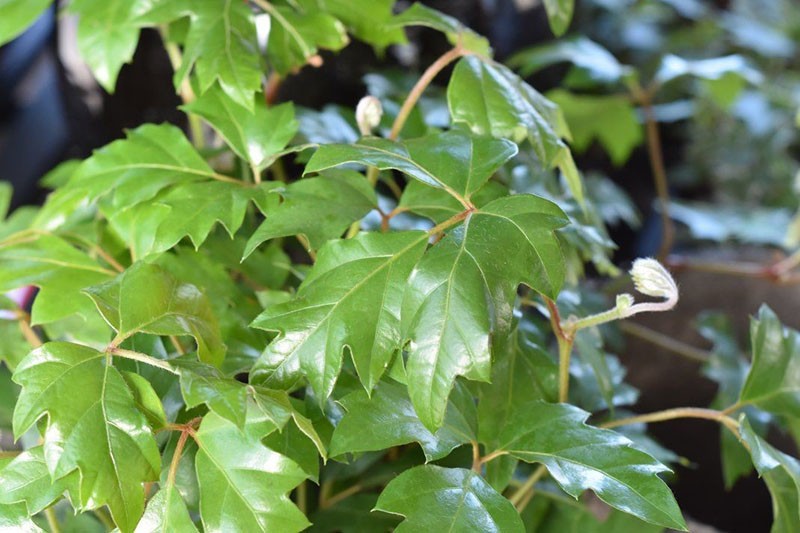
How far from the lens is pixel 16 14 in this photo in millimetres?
923

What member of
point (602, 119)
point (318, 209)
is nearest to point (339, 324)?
point (318, 209)

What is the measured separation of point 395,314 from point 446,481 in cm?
13

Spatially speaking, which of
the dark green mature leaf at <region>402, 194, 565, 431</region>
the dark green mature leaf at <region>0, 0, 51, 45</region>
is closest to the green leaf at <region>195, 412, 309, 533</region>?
the dark green mature leaf at <region>402, 194, 565, 431</region>

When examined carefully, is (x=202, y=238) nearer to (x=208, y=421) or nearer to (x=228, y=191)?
(x=228, y=191)

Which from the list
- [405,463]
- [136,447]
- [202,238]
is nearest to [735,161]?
[405,463]

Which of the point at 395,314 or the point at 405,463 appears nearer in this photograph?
the point at 395,314

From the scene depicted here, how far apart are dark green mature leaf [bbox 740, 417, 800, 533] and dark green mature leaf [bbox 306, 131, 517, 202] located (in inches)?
11.9

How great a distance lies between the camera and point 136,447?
0.55m

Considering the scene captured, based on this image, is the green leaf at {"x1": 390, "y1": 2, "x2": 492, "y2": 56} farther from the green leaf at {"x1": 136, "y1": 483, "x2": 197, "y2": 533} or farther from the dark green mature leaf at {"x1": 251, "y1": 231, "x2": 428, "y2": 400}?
the green leaf at {"x1": 136, "y1": 483, "x2": 197, "y2": 533}

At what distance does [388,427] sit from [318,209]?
0.19 m

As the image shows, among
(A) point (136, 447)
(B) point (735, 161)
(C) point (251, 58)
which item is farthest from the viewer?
(B) point (735, 161)

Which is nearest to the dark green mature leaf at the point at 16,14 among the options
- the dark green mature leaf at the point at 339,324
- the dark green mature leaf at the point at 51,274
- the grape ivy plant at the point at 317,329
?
the grape ivy plant at the point at 317,329

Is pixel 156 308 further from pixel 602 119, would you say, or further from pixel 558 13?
pixel 602 119

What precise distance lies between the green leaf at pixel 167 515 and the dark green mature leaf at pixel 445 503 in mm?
137
